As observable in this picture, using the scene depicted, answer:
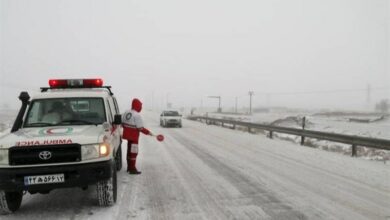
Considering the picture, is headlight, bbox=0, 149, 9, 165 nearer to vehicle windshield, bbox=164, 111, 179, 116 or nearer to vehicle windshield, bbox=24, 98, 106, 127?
Answer: vehicle windshield, bbox=24, 98, 106, 127

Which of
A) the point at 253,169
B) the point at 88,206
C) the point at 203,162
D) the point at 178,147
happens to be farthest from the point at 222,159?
the point at 88,206

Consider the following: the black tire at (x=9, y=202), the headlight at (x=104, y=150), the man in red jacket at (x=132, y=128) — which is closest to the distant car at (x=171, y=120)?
the man in red jacket at (x=132, y=128)

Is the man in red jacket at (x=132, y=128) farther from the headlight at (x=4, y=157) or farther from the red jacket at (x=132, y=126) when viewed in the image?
the headlight at (x=4, y=157)

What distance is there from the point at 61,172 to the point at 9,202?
1.14 metres

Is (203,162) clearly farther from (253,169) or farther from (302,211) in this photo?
(302,211)

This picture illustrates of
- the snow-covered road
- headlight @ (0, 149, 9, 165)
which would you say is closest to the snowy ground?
the snow-covered road

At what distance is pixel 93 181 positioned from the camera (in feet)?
17.4

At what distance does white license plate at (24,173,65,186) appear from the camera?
510cm

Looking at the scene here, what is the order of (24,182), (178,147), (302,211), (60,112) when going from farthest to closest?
A: (178,147) < (60,112) < (302,211) < (24,182)

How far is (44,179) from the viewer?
16.9ft

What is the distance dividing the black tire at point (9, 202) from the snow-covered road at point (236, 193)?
0.47 feet

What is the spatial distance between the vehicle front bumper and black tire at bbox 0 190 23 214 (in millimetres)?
414

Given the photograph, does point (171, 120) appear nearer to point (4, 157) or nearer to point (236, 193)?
point (236, 193)

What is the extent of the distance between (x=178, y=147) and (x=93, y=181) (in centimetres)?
884
